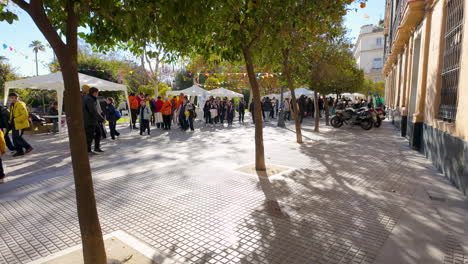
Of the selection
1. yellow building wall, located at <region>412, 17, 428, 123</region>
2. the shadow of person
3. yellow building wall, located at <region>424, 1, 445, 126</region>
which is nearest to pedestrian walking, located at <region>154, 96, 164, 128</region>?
the shadow of person

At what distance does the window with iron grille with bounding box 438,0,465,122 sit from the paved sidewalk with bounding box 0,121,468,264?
131cm

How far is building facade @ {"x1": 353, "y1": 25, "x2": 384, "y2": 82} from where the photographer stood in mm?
59188

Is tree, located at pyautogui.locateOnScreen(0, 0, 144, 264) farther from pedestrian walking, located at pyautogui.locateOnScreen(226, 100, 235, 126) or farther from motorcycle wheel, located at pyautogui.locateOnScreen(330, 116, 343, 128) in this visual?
pedestrian walking, located at pyautogui.locateOnScreen(226, 100, 235, 126)

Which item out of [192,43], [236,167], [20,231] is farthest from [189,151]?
[20,231]

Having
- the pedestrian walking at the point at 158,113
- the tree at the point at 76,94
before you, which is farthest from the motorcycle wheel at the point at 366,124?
the tree at the point at 76,94

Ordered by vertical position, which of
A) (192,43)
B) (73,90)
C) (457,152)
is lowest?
(457,152)

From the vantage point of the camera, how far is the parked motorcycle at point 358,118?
14195 millimetres

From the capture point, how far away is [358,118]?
1446 centimetres

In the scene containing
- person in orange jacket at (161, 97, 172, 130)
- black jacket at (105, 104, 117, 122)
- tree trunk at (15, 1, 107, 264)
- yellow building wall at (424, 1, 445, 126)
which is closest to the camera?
tree trunk at (15, 1, 107, 264)

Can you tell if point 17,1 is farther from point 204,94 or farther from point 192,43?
point 204,94

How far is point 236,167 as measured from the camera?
668cm

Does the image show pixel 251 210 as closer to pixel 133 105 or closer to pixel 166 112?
pixel 166 112

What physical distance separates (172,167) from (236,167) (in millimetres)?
1408

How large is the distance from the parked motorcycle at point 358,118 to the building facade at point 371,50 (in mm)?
48781
